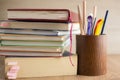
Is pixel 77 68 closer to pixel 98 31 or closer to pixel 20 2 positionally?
pixel 98 31

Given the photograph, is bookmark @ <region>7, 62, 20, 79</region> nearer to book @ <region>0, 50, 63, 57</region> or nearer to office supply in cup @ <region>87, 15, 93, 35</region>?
book @ <region>0, 50, 63, 57</region>

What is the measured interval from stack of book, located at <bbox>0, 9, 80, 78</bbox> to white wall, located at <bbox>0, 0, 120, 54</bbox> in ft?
1.39

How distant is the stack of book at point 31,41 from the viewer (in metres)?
0.70

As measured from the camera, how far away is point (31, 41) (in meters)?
0.71

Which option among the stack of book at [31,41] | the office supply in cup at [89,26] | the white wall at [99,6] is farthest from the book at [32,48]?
the white wall at [99,6]

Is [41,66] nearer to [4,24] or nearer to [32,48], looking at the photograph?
[32,48]

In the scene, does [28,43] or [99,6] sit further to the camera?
[99,6]

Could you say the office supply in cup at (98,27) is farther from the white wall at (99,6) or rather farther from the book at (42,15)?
the white wall at (99,6)

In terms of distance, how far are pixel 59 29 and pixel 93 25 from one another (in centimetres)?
13

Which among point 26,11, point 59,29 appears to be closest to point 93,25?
point 59,29

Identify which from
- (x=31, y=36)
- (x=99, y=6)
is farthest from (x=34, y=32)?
(x=99, y=6)

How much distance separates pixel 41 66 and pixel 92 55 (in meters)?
0.17

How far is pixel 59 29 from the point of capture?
27.9 inches

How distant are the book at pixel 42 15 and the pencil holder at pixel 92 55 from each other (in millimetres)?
110
